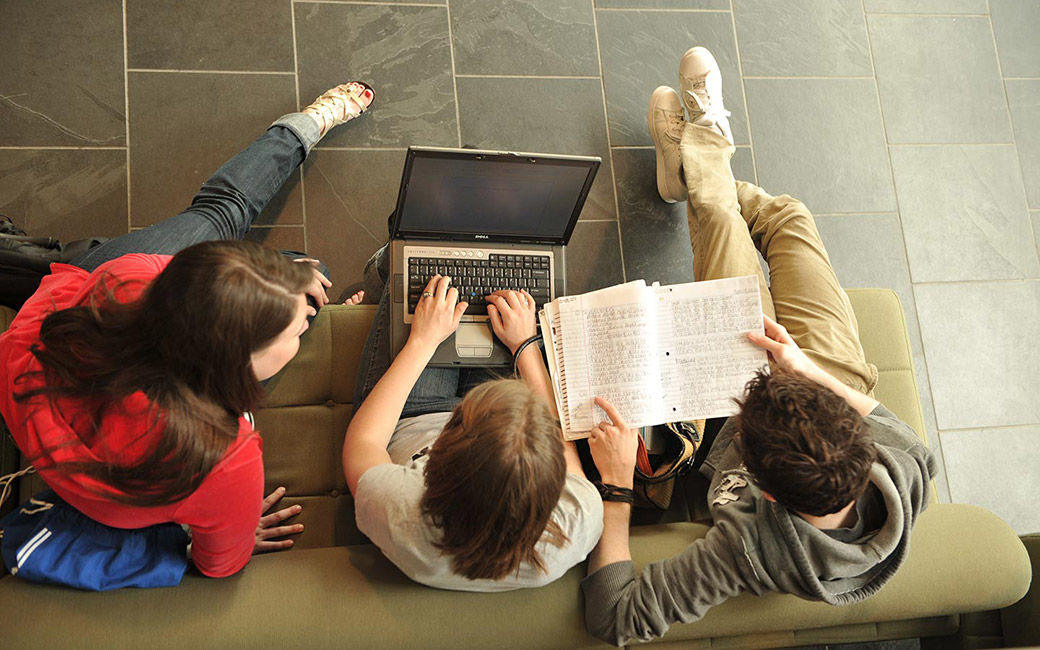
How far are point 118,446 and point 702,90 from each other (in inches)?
69.7

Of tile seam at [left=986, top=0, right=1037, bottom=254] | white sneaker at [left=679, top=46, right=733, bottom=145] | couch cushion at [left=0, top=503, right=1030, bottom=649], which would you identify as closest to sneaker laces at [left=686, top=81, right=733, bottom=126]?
white sneaker at [left=679, top=46, right=733, bottom=145]

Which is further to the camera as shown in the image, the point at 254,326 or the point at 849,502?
the point at 849,502

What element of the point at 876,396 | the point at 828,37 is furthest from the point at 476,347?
the point at 828,37

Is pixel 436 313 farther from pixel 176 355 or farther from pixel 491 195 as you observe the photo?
pixel 176 355

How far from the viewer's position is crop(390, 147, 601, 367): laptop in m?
1.53

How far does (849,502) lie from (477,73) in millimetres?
1588

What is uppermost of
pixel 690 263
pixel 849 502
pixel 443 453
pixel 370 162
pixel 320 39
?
pixel 320 39

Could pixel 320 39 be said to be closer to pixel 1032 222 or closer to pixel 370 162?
pixel 370 162

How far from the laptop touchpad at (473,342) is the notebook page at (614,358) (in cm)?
18

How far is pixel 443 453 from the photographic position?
113 centimetres

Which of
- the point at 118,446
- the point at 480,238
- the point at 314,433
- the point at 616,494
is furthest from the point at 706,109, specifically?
the point at 118,446

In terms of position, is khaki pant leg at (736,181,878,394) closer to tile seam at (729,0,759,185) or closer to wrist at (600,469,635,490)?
tile seam at (729,0,759,185)

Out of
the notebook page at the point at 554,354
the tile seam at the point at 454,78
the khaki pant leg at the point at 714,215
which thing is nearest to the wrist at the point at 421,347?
the notebook page at the point at 554,354

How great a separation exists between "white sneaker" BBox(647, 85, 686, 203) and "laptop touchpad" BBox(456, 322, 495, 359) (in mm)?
832
